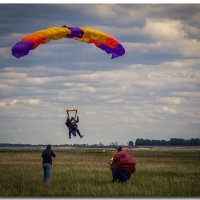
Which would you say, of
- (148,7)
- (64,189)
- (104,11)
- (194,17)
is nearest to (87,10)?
(104,11)

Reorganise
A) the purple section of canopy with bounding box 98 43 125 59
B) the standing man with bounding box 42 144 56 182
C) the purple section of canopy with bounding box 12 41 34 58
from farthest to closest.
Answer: the standing man with bounding box 42 144 56 182 < the purple section of canopy with bounding box 98 43 125 59 < the purple section of canopy with bounding box 12 41 34 58

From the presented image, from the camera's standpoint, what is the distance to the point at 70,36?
51.0 ft

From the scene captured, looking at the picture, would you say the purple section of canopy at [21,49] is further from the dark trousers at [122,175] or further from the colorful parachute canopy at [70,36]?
A: the dark trousers at [122,175]

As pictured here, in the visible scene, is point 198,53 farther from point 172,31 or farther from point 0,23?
point 0,23

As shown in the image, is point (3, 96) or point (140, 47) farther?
point (140, 47)

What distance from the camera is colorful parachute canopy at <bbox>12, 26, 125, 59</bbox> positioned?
14.6 meters

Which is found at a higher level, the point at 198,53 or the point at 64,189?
the point at 198,53

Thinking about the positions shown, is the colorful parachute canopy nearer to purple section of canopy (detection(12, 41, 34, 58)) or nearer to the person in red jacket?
purple section of canopy (detection(12, 41, 34, 58))

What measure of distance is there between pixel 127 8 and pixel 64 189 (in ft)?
17.5

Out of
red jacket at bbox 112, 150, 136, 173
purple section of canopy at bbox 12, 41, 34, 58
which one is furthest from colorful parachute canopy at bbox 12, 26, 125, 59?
red jacket at bbox 112, 150, 136, 173

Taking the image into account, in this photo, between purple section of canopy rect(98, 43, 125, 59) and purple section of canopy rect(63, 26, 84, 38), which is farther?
purple section of canopy rect(98, 43, 125, 59)

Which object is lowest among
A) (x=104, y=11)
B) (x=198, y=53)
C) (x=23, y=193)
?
(x=23, y=193)

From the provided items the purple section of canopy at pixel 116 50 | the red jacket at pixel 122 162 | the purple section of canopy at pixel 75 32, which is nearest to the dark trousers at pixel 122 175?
the red jacket at pixel 122 162

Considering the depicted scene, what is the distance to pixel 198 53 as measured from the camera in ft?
51.5
